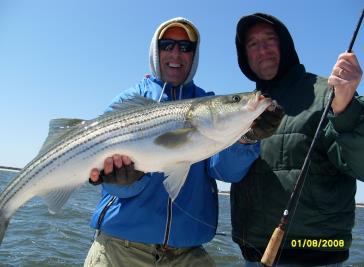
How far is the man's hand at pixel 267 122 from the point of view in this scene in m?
4.62

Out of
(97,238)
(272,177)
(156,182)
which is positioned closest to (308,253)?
(272,177)

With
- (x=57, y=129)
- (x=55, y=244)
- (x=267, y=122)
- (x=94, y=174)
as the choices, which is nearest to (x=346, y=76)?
(x=267, y=122)

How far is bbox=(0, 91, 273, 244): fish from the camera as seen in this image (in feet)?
16.0

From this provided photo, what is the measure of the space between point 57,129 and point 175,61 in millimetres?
1985

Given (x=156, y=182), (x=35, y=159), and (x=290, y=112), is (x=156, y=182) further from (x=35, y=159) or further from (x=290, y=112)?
(x=290, y=112)

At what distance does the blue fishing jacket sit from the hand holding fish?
4.05 feet

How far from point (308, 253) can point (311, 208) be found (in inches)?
21.4

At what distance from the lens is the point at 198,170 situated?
18.8 ft


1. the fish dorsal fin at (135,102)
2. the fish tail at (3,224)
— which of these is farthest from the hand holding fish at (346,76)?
the fish tail at (3,224)

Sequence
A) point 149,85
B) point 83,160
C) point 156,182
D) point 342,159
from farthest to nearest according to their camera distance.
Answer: point 149,85
point 156,182
point 83,160
point 342,159

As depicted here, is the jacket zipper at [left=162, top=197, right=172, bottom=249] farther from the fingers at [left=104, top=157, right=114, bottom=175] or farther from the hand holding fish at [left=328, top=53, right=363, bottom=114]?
the hand holding fish at [left=328, top=53, right=363, bottom=114]

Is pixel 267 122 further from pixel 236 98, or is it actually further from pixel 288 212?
pixel 288 212

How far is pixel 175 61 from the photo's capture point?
20.5ft

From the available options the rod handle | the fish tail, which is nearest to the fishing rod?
the rod handle
